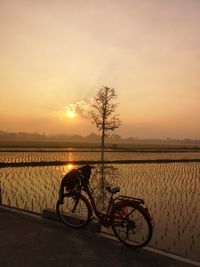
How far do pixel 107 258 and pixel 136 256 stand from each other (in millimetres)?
530

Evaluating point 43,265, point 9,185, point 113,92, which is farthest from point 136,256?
point 113,92

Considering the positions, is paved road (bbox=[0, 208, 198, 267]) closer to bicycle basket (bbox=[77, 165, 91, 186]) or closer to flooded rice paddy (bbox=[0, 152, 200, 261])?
bicycle basket (bbox=[77, 165, 91, 186])

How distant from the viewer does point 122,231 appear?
6641mm

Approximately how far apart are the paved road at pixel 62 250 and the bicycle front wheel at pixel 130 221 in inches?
6.1

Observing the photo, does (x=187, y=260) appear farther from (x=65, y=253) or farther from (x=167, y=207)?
(x=167, y=207)

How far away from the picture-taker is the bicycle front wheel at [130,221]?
624 cm

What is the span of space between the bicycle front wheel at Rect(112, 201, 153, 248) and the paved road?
0.51 ft

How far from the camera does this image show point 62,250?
6.12 meters

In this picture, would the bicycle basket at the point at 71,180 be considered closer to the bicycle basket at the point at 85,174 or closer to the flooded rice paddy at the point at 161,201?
the bicycle basket at the point at 85,174

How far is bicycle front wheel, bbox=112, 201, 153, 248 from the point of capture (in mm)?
6242

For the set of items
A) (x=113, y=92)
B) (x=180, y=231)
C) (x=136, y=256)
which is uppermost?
(x=113, y=92)

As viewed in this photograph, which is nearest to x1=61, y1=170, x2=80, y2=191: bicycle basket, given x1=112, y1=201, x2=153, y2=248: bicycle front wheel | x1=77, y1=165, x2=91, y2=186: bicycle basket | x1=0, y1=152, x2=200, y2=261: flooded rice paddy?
x1=77, y1=165, x2=91, y2=186: bicycle basket

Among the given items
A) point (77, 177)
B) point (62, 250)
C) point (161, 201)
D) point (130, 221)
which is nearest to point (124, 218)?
point (130, 221)

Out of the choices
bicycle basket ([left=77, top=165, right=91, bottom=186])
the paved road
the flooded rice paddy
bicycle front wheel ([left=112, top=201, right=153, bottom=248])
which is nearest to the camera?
the paved road
